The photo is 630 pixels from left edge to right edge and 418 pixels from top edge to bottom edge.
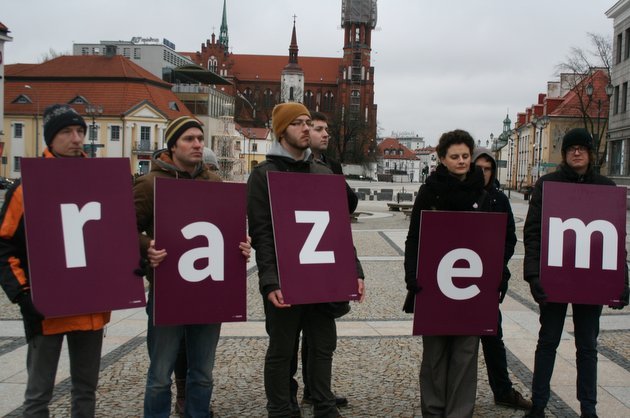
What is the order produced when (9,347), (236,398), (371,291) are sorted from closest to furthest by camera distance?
(236,398), (9,347), (371,291)

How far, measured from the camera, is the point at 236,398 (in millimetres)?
5242

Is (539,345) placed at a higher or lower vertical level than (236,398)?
higher

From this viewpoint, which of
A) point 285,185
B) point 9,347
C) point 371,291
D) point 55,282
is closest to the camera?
point 55,282

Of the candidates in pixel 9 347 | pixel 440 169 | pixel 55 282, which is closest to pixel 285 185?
pixel 440 169

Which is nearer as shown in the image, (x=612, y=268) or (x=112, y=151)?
(x=612, y=268)

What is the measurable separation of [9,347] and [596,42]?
172 feet

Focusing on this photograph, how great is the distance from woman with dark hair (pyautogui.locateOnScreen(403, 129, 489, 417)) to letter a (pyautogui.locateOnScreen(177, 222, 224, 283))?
49.2 inches

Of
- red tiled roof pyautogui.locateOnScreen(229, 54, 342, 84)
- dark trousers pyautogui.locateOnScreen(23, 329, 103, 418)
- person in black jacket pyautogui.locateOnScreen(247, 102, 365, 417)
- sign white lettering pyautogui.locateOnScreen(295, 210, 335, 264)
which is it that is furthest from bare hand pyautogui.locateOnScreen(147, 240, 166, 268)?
red tiled roof pyautogui.locateOnScreen(229, 54, 342, 84)

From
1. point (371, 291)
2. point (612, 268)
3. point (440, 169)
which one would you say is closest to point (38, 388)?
point (440, 169)

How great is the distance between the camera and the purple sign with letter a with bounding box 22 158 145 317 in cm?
362

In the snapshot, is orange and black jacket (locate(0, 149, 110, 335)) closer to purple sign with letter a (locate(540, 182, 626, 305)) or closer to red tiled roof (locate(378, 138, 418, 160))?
purple sign with letter a (locate(540, 182, 626, 305))

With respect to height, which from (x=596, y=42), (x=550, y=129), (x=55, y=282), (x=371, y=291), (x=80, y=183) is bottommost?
(x=371, y=291)

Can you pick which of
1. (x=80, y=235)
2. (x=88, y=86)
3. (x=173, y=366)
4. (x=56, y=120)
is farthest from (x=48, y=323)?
(x=88, y=86)

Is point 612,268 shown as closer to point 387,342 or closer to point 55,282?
point 387,342
